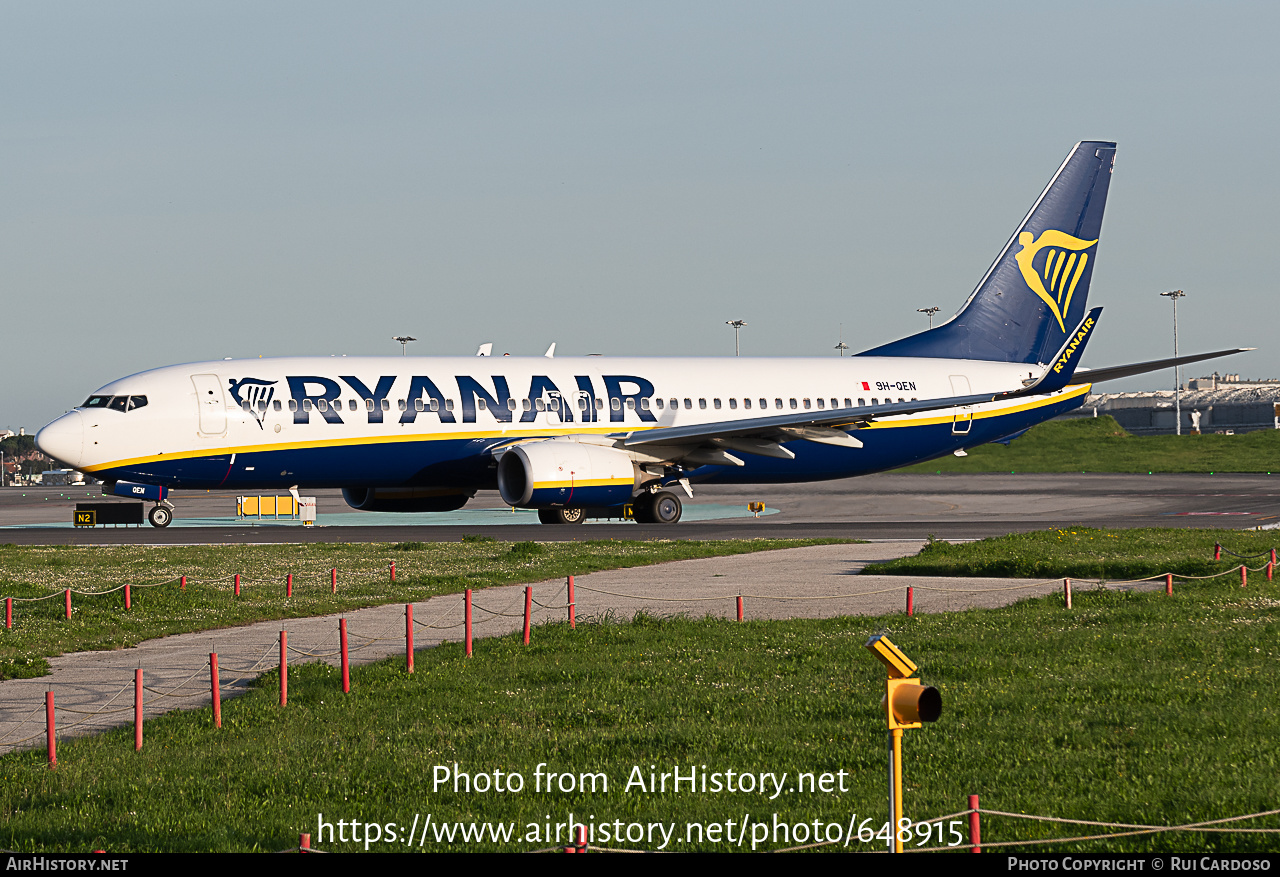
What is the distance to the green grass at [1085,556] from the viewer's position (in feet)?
86.6

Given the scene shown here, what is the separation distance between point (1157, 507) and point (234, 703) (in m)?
41.7

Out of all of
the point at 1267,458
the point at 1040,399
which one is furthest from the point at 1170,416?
the point at 1040,399

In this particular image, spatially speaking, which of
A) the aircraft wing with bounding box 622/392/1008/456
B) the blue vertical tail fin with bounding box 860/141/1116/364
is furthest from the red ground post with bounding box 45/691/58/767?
the blue vertical tail fin with bounding box 860/141/1116/364

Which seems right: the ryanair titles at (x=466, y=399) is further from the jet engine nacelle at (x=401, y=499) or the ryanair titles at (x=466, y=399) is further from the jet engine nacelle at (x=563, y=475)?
the jet engine nacelle at (x=401, y=499)

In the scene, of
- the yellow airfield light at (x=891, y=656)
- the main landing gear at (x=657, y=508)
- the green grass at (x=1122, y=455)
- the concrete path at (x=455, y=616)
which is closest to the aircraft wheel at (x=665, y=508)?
the main landing gear at (x=657, y=508)

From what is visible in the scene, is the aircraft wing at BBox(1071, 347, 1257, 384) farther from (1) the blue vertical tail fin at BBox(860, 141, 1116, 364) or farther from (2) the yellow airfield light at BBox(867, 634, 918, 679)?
(2) the yellow airfield light at BBox(867, 634, 918, 679)

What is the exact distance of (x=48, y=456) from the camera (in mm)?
38000

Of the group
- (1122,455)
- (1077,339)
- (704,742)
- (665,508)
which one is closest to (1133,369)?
(1077,339)

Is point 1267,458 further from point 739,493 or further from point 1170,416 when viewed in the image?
point 1170,416

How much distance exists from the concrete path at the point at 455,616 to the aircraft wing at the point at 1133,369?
15.5 metres

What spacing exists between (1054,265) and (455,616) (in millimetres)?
34535

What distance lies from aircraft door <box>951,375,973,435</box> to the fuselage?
0.61 metres

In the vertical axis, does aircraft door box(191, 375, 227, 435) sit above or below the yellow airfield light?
above

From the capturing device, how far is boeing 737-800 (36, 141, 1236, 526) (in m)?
38.6
